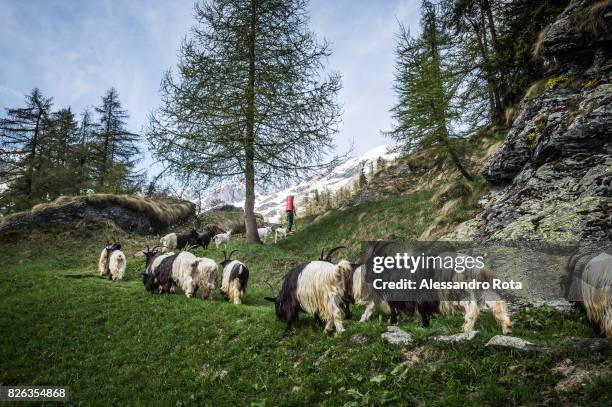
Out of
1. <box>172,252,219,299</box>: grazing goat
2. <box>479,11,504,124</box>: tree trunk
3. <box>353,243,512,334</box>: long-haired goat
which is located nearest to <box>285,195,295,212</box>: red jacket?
<box>172,252,219,299</box>: grazing goat

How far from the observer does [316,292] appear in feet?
21.0

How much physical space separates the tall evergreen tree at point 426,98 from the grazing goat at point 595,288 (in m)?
10.3

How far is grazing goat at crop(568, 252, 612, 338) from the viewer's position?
4445mm

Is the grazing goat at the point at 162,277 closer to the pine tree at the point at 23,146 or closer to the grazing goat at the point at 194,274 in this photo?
the grazing goat at the point at 194,274

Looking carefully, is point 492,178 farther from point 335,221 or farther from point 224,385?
point 224,385

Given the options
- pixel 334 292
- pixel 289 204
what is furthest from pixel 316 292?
pixel 289 204

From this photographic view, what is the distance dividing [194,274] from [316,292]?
6.08m

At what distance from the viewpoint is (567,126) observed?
9211 millimetres

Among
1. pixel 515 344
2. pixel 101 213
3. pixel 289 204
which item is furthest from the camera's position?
pixel 101 213

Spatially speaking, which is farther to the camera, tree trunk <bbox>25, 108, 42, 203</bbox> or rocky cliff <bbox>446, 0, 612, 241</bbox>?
tree trunk <bbox>25, 108, 42, 203</bbox>

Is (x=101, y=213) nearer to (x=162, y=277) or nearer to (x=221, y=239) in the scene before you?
(x=221, y=239)

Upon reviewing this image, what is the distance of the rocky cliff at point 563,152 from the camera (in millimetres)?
7391

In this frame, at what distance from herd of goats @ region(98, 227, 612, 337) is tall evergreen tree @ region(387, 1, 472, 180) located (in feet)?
30.5

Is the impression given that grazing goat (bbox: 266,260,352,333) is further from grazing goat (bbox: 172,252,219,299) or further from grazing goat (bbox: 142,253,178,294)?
grazing goat (bbox: 142,253,178,294)
